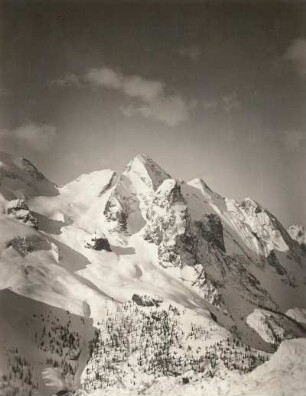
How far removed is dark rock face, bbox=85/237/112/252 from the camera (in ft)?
440

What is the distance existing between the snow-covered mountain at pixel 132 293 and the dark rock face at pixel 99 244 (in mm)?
273

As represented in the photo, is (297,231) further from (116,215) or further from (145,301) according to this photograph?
(145,301)

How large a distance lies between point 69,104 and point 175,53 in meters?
14.4

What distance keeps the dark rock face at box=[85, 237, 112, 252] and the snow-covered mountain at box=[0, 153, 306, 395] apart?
273 millimetres

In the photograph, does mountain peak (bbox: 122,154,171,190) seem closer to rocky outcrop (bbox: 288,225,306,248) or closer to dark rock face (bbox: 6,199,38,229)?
rocky outcrop (bbox: 288,225,306,248)

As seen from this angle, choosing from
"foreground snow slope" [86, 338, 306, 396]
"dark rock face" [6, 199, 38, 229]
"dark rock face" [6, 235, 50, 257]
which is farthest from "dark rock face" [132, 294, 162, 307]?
"foreground snow slope" [86, 338, 306, 396]

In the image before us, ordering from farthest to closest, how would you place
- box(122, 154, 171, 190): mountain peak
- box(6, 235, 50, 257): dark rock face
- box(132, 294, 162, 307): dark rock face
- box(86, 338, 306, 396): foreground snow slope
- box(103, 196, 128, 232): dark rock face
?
box(122, 154, 171, 190): mountain peak < box(103, 196, 128, 232): dark rock face < box(6, 235, 50, 257): dark rock face < box(132, 294, 162, 307): dark rock face < box(86, 338, 306, 396): foreground snow slope

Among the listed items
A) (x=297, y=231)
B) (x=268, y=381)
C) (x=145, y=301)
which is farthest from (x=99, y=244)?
(x=268, y=381)

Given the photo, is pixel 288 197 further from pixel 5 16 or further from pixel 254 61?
pixel 5 16

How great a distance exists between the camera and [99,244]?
135750 mm

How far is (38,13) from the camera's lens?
54531 millimetres

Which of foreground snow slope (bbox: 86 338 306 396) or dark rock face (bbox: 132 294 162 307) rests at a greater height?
dark rock face (bbox: 132 294 162 307)

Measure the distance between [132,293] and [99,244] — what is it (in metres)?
30.9

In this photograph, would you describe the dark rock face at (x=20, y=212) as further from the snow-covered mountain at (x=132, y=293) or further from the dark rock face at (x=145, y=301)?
the dark rock face at (x=145, y=301)
